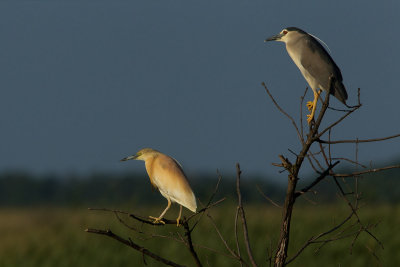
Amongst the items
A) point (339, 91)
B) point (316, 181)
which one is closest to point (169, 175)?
point (316, 181)

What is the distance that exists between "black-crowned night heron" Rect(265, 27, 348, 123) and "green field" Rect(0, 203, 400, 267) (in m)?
5.12

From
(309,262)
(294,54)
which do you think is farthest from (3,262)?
(294,54)

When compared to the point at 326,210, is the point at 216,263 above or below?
above

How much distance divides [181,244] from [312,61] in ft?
22.8

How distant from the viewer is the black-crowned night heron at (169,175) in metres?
2.66

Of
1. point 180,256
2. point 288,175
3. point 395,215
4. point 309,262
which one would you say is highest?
point 288,175

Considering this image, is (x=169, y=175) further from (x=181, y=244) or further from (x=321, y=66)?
(x=181, y=244)

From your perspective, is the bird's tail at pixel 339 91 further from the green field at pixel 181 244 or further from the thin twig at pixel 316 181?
the green field at pixel 181 244

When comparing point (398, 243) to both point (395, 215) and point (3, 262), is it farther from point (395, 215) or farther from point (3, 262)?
point (3, 262)

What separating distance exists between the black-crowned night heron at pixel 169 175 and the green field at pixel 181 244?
6.39 m

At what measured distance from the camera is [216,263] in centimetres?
1004

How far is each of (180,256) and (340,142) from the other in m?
7.77

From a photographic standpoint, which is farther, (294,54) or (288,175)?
(294,54)

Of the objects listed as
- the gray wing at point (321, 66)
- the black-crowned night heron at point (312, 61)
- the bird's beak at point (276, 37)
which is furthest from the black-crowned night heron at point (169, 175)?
the bird's beak at point (276, 37)
